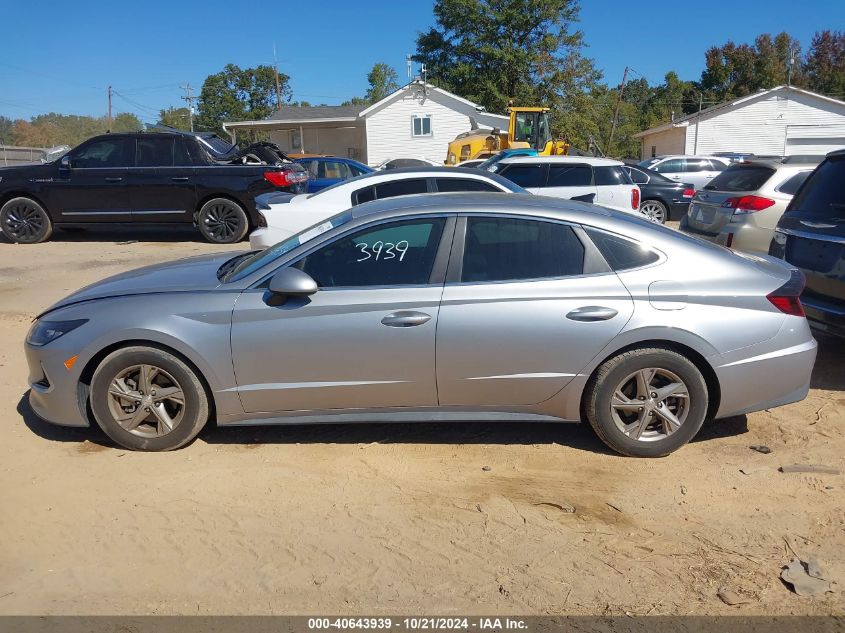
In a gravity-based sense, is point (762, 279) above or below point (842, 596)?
above

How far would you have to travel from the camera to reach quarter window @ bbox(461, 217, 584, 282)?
173 inches

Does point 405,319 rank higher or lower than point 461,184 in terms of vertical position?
lower

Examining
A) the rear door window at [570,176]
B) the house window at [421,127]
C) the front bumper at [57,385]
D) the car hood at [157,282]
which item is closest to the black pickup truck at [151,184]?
the rear door window at [570,176]

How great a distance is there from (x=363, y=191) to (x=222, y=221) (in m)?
5.19

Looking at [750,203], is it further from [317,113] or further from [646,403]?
[317,113]

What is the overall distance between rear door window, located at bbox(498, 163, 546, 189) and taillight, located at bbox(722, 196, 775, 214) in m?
5.07

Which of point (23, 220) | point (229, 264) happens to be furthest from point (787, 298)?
point (23, 220)

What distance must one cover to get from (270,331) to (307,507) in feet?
3.43

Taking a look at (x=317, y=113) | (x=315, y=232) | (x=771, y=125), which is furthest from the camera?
(x=317, y=113)

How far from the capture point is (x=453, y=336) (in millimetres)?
4258

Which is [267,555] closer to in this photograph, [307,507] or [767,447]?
[307,507]

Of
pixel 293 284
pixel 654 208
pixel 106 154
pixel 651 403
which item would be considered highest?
pixel 106 154

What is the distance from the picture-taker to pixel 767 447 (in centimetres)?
463

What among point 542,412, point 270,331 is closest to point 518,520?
point 542,412
